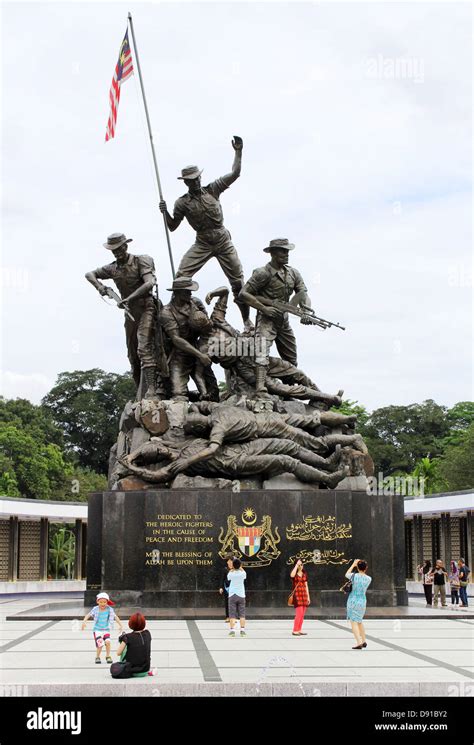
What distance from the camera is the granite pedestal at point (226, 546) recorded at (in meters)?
16.6

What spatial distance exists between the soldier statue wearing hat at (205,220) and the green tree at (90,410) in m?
37.9

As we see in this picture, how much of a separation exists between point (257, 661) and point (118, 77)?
14.4m

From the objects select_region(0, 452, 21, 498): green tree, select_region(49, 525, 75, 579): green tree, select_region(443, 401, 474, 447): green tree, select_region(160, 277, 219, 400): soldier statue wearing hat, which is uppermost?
select_region(443, 401, 474, 447): green tree

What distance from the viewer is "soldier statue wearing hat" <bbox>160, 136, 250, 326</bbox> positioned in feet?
63.4

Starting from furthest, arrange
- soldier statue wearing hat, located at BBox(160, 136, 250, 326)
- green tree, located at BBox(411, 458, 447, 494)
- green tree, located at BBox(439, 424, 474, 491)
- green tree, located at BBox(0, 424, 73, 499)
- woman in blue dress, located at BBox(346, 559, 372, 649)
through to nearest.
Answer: green tree, located at BBox(411, 458, 447, 494) → green tree, located at BBox(0, 424, 73, 499) → green tree, located at BBox(439, 424, 474, 491) → soldier statue wearing hat, located at BBox(160, 136, 250, 326) → woman in blue dress, located at BBox(346, 559, 372, 649)

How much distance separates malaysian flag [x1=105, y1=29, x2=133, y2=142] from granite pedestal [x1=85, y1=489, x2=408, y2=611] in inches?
327

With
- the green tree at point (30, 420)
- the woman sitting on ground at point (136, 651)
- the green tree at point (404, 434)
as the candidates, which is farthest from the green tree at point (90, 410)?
the woman sitting on ground at point (136, 651)

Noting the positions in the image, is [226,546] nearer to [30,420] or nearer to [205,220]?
[205,220]

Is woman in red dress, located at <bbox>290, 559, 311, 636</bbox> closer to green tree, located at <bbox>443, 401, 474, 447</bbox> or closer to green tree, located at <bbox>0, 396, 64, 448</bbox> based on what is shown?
green tree, located at <bbox>0, 396, 64, 448</bbox>

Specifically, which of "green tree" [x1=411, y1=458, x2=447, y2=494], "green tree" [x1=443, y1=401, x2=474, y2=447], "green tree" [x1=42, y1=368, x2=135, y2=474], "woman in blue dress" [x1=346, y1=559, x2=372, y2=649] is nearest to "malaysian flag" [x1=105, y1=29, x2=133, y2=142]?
"woman in blue dress" [x1=346, y1=559, x2=372, y2=649]

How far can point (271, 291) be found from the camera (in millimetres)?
19625

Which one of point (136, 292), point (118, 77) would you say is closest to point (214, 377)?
point (136, 292)

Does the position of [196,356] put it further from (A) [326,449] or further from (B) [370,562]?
(B) [370,562]

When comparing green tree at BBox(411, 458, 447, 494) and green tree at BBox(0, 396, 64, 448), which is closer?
green tree at BBox(411, 458, 447, 494)
